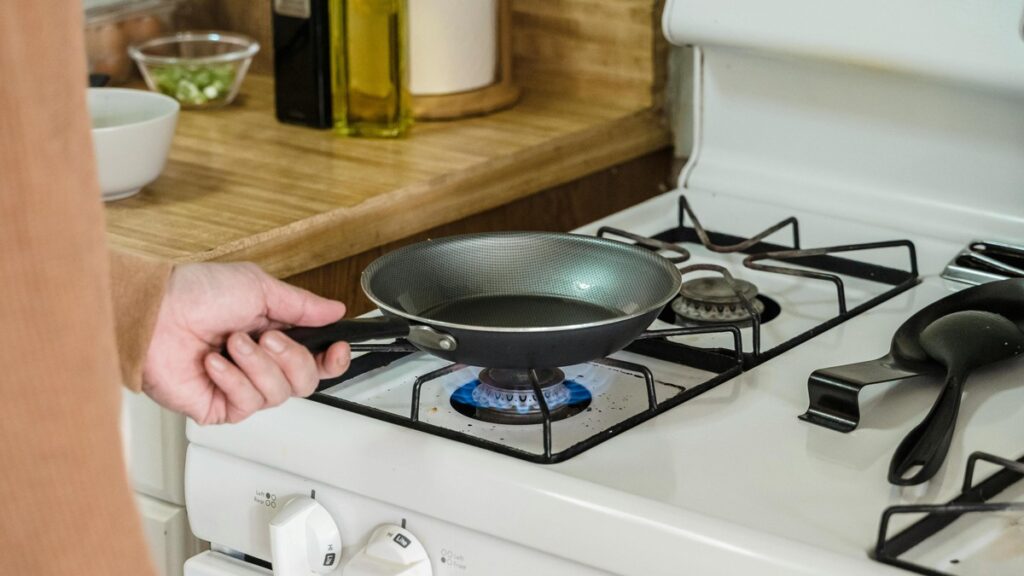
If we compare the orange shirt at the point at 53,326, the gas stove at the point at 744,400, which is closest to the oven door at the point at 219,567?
the gas stove at the point at 744,400

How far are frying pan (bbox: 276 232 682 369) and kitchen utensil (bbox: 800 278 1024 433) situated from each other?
0.41ft

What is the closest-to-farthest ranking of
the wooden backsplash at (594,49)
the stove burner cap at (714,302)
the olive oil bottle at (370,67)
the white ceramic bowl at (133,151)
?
the stove burner cap at (714,302), the white ceramic bowl at (133,151), the olive oil bottle at (370,67), the wooden backsplash at (594,49)

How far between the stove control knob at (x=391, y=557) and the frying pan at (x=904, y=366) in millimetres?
280

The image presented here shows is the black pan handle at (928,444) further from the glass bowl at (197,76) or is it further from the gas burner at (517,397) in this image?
the glass bowl at (197,76)

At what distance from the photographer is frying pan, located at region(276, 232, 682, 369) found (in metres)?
0.96

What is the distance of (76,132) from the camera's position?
594 millimetres

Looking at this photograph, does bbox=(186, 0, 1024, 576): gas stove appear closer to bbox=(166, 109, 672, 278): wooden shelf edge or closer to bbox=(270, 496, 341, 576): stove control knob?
bbox=(270, 496, 341, 576): stove control knob

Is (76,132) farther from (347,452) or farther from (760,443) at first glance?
(760,443)

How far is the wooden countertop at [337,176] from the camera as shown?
118 centimetres

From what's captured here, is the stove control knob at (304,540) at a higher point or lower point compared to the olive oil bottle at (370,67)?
lower

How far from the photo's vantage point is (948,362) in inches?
36.6

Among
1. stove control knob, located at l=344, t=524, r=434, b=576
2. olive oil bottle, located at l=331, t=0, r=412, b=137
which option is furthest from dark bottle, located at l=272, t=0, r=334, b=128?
stove control knob, located at l=344, t=524, r=434, b=576

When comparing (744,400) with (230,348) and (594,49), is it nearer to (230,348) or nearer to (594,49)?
(230,348)

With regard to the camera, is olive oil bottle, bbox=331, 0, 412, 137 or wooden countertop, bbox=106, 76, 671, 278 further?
olive oil bottle, bbox=331, 0, 412, 137
